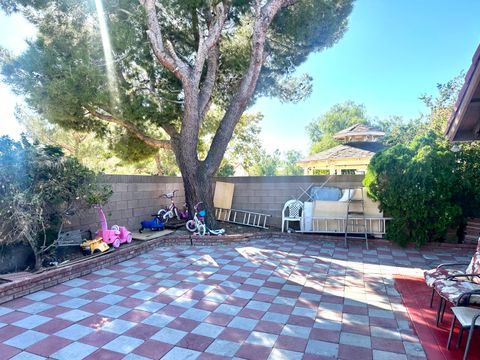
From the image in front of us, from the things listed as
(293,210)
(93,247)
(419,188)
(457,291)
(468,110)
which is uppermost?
(468,110)

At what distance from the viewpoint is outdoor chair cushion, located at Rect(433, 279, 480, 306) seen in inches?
111

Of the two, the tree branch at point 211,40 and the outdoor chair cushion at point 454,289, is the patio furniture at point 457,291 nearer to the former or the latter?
the outdoor chair cushion at point 454,289

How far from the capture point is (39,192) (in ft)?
14.1

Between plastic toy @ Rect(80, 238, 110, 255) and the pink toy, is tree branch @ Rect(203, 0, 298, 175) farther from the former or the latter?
plastic toy @ Rect(80, 238, 110, 255)

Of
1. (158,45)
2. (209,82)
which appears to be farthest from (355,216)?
(158,45)

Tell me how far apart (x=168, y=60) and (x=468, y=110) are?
5602mm

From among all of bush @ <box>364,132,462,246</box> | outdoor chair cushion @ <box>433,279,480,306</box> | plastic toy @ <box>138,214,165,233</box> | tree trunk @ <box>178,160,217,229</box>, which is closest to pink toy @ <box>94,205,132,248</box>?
plastic toy @ <box>138,214,165,233</box>

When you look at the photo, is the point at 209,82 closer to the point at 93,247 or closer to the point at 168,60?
the point at 168,60

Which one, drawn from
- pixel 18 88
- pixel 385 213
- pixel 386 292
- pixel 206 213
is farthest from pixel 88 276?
pixel 385 213

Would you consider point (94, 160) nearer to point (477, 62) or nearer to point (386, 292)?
point (386, 292)

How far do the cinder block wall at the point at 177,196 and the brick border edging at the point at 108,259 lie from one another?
989mm

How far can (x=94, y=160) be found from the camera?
14.0m

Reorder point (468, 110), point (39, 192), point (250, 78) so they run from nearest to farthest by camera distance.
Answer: point (468, 110) → point (39, 192) → point (250, 78)

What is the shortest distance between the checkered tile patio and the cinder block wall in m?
1.78
